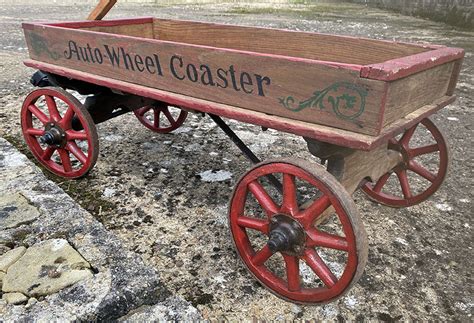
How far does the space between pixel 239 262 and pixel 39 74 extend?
2189 millimetres

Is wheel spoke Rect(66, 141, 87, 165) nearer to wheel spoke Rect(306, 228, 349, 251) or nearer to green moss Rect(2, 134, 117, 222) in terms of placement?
green moss Rect(2, 134, 117, 222)

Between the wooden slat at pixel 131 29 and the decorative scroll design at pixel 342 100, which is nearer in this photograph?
the decorative scroll design at pixel 342 100

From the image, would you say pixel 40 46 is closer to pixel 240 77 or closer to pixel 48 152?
pixel 48 152

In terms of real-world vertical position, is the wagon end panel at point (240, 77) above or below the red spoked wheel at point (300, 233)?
above

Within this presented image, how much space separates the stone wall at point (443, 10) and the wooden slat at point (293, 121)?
10.9m

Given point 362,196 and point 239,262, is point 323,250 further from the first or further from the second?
point 362,196

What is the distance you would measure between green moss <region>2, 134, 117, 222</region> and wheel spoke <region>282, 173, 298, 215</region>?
1342mm

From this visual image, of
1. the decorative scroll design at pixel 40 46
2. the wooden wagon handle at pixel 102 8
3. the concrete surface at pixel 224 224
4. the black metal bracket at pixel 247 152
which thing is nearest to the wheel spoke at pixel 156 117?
the concrete surface at pixel 224 224

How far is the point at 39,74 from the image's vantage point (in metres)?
3.20

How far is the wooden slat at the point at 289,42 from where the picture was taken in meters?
2.53

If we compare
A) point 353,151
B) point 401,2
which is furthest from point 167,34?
point 401,2

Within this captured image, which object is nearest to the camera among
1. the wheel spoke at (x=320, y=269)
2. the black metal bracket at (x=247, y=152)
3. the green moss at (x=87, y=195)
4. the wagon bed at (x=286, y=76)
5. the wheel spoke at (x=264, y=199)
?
the wagon bed at (x=286, y=76)

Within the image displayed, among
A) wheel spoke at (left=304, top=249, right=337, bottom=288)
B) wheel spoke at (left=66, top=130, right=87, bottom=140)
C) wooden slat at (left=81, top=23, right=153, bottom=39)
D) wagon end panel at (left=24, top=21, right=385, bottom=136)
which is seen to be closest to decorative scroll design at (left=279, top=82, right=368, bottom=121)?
wagon end panel at (left=24, top=21, right=385, bottom=136)

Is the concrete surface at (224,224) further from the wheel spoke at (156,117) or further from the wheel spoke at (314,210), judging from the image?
the wheel spoke at (314,210)
